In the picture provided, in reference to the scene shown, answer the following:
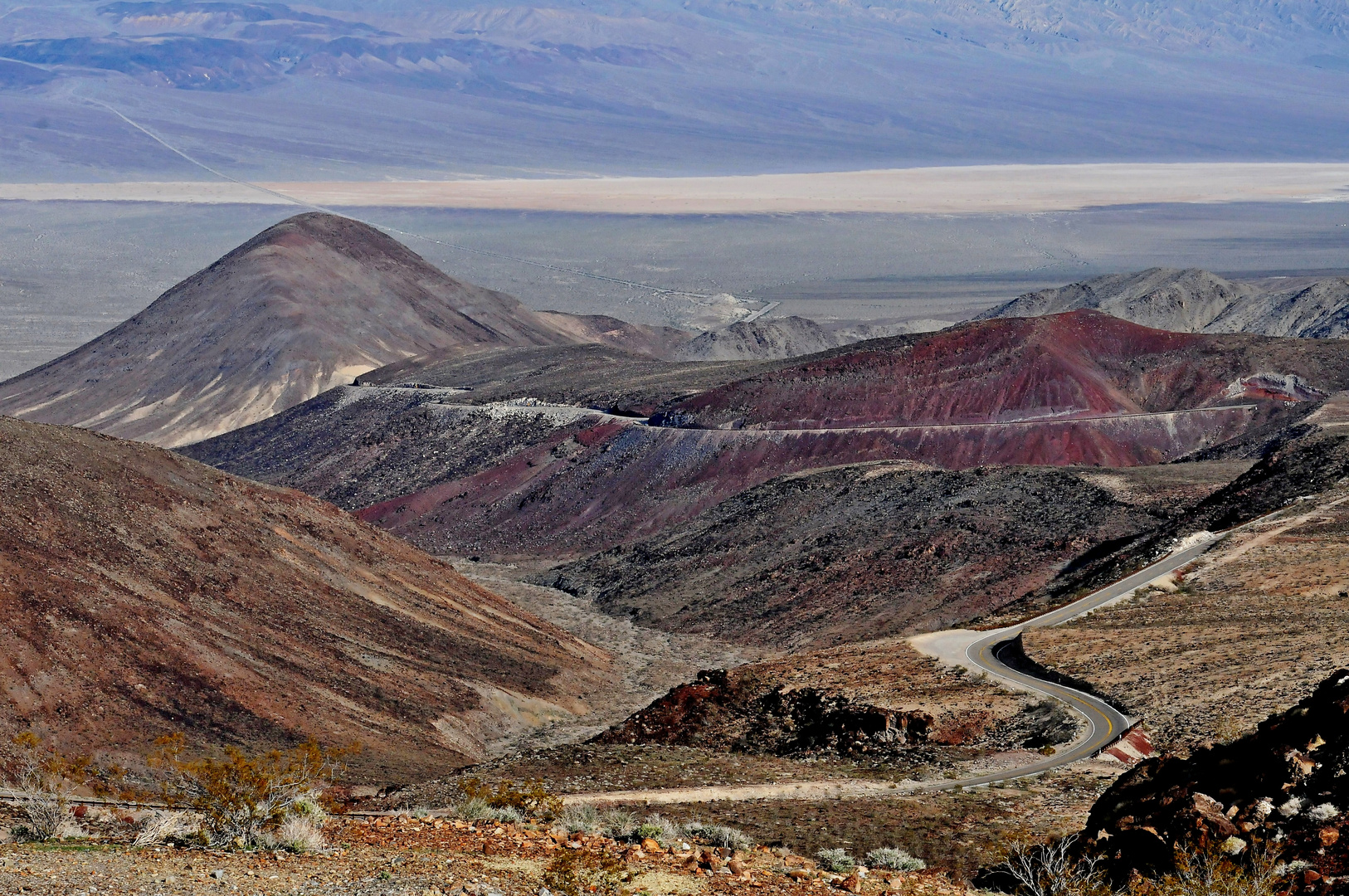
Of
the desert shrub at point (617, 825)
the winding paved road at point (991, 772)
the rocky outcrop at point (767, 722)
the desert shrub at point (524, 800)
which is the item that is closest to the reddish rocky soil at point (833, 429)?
the winding paved road at point (991, 772)

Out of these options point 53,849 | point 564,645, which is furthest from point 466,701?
point 53,849

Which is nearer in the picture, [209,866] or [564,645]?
[209,866]

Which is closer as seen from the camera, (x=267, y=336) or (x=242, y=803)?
(x=242, y=803)

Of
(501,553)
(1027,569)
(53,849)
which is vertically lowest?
(501,553)

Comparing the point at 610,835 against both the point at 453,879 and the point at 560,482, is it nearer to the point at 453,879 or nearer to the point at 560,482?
the point at 453,879

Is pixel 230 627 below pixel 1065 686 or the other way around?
below

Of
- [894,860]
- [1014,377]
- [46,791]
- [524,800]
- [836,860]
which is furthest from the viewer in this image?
[1014,377]

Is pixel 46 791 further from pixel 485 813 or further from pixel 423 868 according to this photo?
pixel 423 868

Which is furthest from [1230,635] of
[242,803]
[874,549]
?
[874,549]
